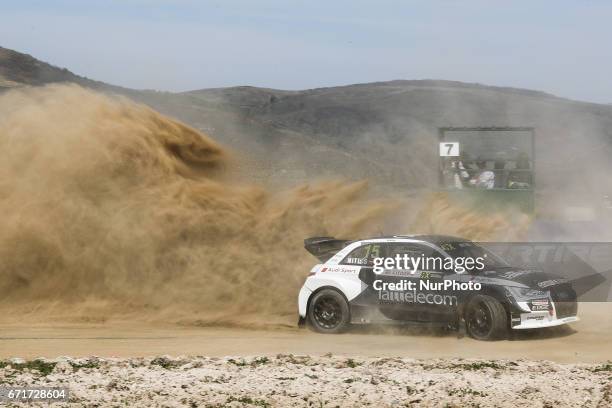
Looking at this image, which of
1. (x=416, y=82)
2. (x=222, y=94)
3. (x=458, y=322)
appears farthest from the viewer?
(x=416, y=82)

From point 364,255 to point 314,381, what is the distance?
4.66m

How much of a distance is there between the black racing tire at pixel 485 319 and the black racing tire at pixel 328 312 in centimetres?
163

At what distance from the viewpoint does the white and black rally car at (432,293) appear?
1264 centimetres

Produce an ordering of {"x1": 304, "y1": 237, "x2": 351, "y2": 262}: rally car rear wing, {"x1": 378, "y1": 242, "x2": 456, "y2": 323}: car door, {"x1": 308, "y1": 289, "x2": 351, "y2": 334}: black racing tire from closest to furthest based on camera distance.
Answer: {"x1": 378, "y1": 242, "x2": 456, "y2": 323}: car door < {"x1": 308, "y1": 289, "x2": 351, "y2": 334}: black racing tire < {"x1": 304, "y1": 237, "x2": 351, "y2": 262}: rally car rear wing

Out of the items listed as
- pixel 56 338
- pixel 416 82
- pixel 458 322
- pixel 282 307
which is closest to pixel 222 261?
pixel 282 307

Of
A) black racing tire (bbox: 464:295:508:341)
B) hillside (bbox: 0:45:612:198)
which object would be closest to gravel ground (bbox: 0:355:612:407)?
black racing tire (bbox: 464:295:508:341)

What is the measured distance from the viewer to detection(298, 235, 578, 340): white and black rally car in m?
12.6

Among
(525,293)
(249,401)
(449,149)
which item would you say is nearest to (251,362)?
(249,401)

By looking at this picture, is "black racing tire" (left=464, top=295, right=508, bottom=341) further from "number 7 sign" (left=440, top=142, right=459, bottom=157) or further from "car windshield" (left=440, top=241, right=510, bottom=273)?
"number 7 sign" (left=440, top=142, right=459, bottom=157)

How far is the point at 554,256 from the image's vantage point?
49.1 ft

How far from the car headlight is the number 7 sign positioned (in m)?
8.74

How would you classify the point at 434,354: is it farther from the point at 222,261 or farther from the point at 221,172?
the point at 221,172

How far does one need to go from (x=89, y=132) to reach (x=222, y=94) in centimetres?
7570

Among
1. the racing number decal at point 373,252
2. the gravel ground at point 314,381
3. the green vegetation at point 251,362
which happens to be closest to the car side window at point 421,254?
the racing number decal at point 373,252
